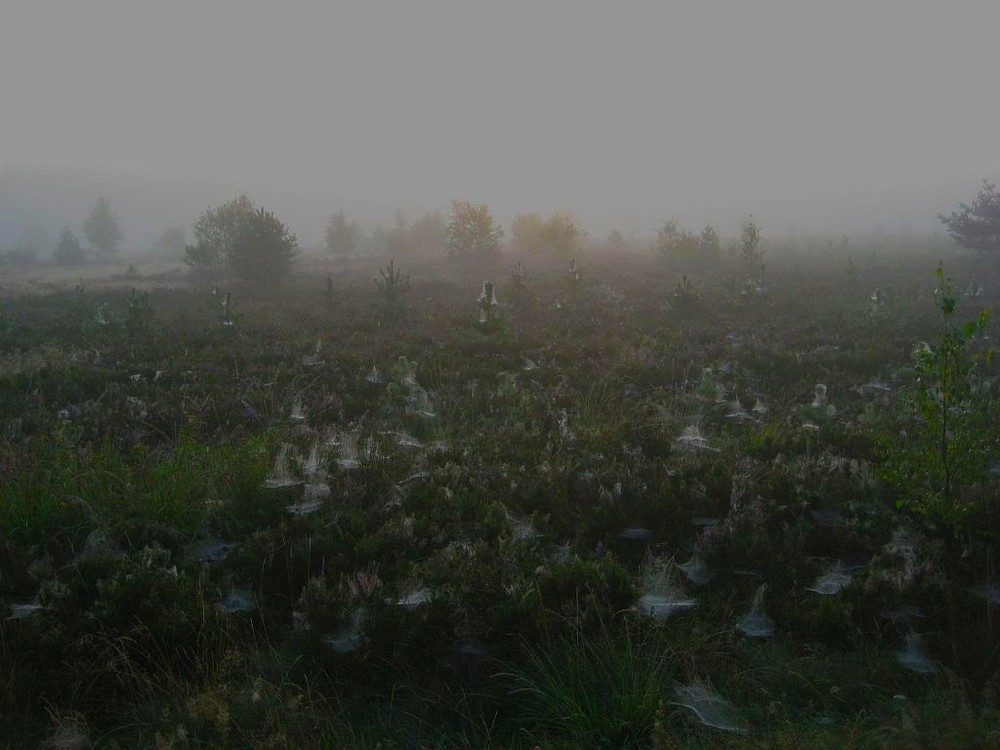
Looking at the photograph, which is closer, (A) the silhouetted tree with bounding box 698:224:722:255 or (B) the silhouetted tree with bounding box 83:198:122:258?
(A) the silhouetted tree with bounding box 698:224:722:255

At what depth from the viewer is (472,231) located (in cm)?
3675

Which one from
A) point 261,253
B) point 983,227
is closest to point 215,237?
point 261,253

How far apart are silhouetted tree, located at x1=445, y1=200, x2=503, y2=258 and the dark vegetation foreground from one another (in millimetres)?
28053

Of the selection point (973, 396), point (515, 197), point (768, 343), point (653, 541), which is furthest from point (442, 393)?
point (515, 197)

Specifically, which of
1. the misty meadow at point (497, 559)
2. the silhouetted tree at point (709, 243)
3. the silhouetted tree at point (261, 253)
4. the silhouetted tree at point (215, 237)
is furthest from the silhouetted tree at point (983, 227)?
the silhouetted tree at point (215, 237)

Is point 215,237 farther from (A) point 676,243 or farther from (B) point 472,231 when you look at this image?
(A) point 676,243

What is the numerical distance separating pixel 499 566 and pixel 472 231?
33.8 metres

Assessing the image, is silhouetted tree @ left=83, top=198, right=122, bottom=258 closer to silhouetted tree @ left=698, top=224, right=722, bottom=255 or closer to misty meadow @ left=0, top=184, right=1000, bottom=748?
silhouetted tree @ left=698, top=224, right=722, bottom=255

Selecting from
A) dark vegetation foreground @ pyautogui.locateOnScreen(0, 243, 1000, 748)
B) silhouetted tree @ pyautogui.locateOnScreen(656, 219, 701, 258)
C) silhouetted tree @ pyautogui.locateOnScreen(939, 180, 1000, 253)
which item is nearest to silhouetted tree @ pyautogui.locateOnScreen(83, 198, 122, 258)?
silhouetted tree @ pyautogui.locateOnScreen(656, 219, 701, 258)

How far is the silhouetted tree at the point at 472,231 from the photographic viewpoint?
120 feet

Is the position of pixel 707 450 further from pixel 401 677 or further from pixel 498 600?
pixel 401 677

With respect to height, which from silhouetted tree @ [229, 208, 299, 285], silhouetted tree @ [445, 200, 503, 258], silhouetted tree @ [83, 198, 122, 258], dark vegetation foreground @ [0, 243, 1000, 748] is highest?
silhouetted tree @ [83, 198, 122, 258]

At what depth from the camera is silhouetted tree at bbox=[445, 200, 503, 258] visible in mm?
36688

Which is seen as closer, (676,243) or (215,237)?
(676,243)
